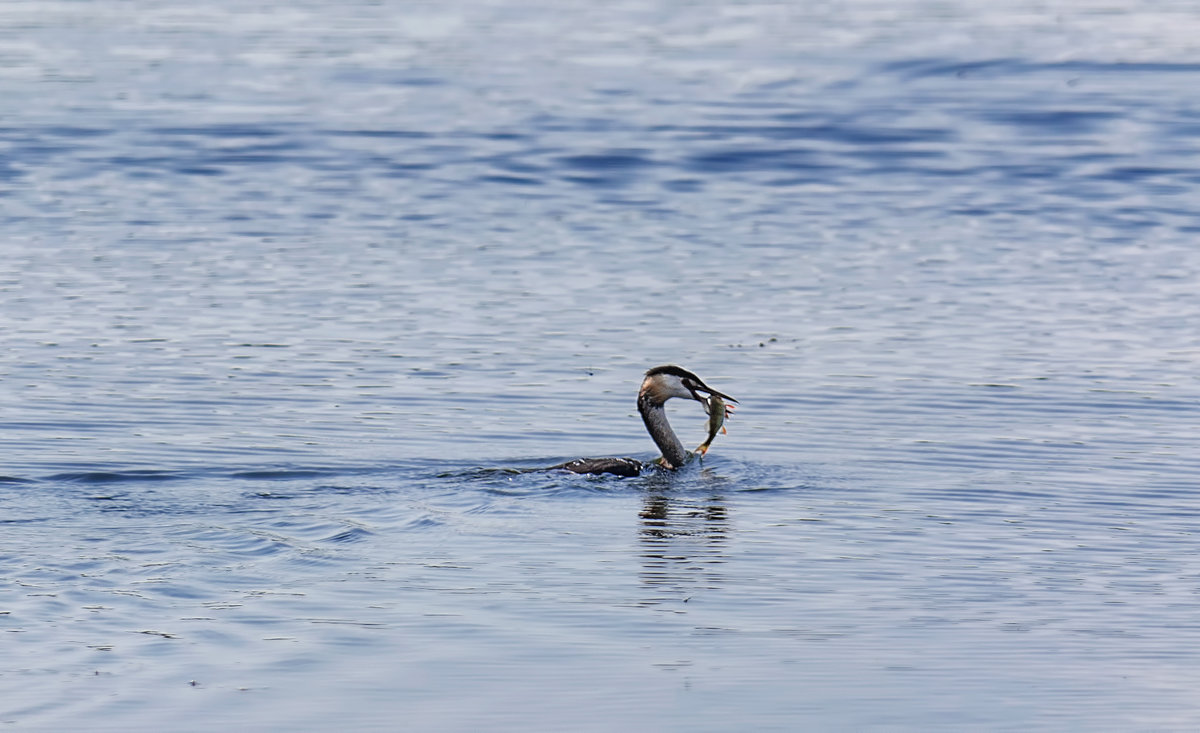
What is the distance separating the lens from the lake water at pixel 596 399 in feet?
25.7

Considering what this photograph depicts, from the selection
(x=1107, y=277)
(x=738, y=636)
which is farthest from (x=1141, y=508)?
(x=1107, y=277)

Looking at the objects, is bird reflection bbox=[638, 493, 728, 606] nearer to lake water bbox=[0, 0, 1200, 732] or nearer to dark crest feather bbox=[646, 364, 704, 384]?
lake water bbox=[0, 0, 1200, 732]

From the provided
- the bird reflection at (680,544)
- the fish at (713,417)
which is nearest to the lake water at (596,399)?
the bird reflection at (680,544)

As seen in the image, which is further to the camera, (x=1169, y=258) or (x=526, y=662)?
(x=1169, y=258)

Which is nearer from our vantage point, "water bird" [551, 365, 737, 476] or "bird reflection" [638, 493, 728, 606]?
"bird reflection" [638, 493, 728, 606]

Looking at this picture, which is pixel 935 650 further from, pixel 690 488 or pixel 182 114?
pixel 182 114

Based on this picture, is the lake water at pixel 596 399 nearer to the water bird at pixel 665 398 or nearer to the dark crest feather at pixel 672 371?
the water bird at pixel 665 398

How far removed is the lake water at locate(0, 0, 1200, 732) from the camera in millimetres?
7828

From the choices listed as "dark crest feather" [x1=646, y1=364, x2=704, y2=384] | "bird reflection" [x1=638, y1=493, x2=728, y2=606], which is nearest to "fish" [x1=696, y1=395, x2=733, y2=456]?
"dark crest feather" [x1=646, y1=364, x2=704, y2=384]

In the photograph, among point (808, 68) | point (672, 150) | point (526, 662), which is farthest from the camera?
point (808, 68)

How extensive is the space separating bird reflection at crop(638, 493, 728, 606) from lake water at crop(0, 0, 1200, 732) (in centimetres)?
4

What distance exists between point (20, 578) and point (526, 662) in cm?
260

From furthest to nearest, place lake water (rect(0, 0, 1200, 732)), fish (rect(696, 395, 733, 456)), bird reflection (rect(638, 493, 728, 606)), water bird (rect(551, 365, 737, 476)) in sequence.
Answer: water bird (rect(551, 365, 737, 476)) → fish (rect(696, 395, 733, 456)) → bird reflection (rect(638, 493, 728, 606)) → lake water (rect(0, 0, 1200, 732))

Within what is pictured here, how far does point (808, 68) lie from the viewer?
3288 centimetres
